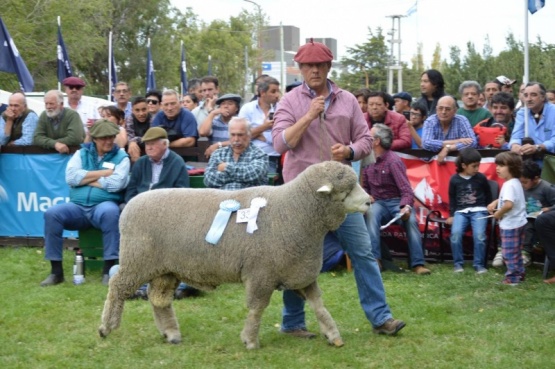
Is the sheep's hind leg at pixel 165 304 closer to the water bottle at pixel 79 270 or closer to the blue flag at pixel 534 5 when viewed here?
the water bottle at pixel 79 270

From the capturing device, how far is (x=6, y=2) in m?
36.2

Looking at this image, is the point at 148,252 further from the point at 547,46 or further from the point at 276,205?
the point at 547,46

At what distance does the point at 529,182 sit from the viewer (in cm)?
1000

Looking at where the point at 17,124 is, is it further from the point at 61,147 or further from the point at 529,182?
the point at 529,182

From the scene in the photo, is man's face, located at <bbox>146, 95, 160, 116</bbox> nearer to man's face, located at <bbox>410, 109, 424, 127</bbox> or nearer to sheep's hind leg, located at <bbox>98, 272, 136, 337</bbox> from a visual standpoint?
man's face, located at <bbox>410, 109, 424, 127</bbox>

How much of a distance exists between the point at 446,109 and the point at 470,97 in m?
0.81

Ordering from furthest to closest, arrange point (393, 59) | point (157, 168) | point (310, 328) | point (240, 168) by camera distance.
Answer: point (393, 59)
point (157, 168)
point (240, 168)
point (310, 328)

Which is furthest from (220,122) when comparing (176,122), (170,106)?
(170,106)

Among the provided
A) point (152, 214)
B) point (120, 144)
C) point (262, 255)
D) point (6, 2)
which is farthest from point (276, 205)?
point (6, 2)

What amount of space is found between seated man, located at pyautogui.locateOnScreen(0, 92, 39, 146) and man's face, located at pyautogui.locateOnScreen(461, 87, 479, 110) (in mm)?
5905

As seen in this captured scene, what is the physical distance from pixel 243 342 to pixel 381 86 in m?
39.6

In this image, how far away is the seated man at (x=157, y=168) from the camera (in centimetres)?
949

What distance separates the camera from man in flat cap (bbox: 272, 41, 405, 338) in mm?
7012

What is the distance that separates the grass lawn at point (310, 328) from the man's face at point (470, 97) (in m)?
2.49
